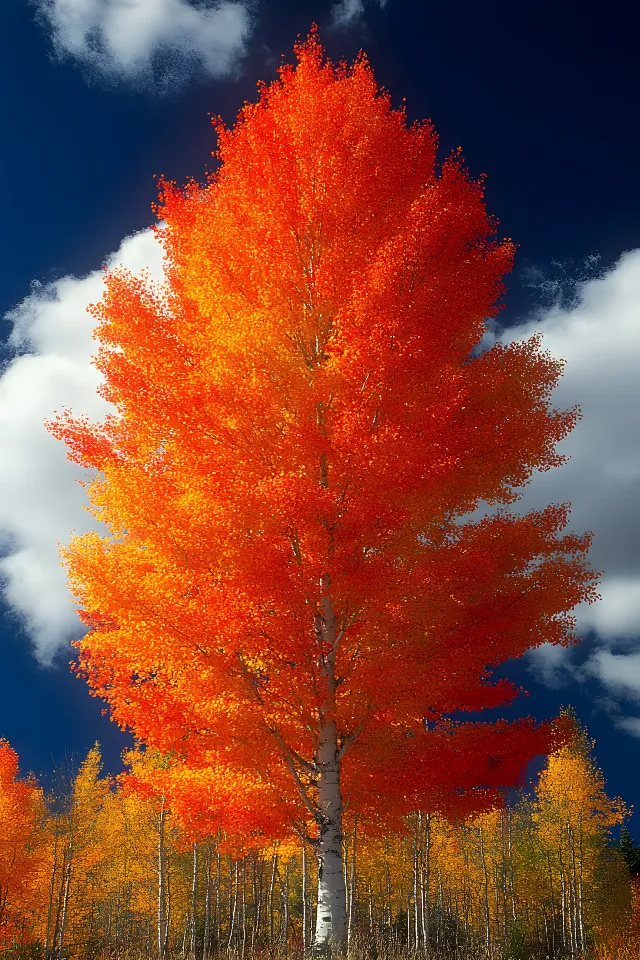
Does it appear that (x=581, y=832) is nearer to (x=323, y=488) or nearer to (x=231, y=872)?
(x=231, y=872)

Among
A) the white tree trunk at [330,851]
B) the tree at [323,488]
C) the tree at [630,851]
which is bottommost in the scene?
the tree at [630,851]

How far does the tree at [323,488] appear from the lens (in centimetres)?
814

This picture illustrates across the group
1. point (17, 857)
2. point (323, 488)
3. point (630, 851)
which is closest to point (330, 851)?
point (323, 488)

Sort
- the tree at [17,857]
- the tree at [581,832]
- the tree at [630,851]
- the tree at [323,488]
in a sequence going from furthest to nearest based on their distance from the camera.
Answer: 1. the tree at [630,851]
2. the tree at [581,832]
3. the tree at [17,857]
4. the tree at [323,488]

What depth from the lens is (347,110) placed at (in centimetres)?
1057

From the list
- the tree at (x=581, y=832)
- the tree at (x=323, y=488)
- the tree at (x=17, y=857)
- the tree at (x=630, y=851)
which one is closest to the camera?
the tree at (x=323, y=488)

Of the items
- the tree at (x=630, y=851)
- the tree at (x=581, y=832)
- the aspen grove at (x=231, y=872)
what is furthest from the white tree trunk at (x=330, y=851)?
the tree at (x=630, y=851)

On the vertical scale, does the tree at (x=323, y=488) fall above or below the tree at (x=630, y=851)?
above

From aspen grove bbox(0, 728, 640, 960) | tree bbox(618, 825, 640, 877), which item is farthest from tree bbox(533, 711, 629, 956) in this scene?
tree bbox(618, 825, 640, 877)

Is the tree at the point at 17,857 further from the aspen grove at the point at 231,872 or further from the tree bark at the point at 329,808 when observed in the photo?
the tree bark at the point at 329,808

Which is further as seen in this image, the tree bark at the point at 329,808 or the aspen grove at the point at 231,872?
the aspen grove at the point at 231,872

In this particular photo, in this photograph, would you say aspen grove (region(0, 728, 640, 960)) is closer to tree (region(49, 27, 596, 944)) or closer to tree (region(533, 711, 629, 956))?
tree (region(533, 711, 629, 956))

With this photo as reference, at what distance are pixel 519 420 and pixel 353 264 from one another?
327cm

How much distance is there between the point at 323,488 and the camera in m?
8.25
